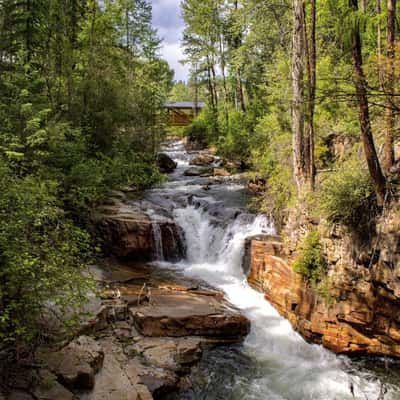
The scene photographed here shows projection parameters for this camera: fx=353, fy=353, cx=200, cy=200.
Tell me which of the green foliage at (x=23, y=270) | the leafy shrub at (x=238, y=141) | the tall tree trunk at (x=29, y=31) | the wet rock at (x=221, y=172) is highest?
the tall tree trunk at (x=29, y=31)

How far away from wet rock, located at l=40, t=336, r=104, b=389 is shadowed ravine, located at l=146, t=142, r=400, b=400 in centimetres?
150

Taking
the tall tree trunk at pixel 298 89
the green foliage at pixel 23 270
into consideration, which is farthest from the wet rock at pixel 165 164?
the green foliage at pixel 23 270

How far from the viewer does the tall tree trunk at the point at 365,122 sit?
5000 mm

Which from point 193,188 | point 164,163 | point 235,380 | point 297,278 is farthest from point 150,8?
point 235,380

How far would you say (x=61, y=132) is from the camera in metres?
9.88

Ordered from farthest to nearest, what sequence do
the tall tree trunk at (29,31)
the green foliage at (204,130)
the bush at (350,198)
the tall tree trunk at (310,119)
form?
the green foliage at (204,130), the tall tree trunk at (29,31), the tall tree trunk at (310,119), the bush at (350,198)

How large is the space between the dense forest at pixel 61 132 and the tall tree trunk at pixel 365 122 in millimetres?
4600

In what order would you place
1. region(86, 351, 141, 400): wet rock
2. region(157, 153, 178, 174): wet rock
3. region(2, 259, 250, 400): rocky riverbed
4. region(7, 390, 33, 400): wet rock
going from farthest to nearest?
region(157, 153, 178, 174): wet rock < region(86, 351, 141, 400): wet rock < region(2, 259, 250, 400): rocky riverbed < region(7, 390, 33, 400): wet rock

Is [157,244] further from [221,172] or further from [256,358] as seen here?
[221,172]

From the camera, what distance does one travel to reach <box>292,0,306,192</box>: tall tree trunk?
852 cm

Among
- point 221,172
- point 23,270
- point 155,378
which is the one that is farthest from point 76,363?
point 221,172

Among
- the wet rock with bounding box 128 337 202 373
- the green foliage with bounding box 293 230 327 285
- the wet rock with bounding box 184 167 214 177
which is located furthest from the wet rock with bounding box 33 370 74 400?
the wet rock with bounding box 184 167 214 177

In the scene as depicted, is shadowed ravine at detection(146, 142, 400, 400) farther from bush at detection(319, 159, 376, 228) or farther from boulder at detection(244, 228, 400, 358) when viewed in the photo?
bush at detection(319, 159, 376, 228)

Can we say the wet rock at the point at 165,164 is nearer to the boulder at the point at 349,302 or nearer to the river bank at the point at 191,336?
the river bank at the point at 191,336
